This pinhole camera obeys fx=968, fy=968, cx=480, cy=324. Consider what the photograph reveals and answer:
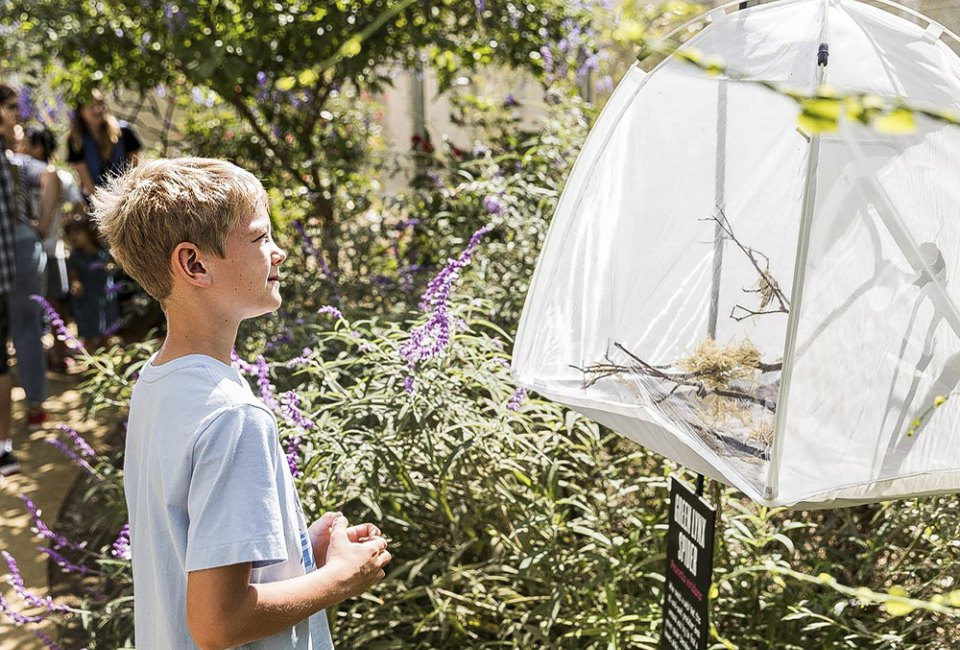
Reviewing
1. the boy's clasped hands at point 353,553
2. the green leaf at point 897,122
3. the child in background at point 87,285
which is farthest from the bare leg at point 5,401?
the green leaf at point 897,122

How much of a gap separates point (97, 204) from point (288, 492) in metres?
0.54

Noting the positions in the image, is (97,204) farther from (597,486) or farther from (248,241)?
(597,486)

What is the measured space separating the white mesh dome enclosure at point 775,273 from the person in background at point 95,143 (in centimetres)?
433

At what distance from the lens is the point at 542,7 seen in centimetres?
444

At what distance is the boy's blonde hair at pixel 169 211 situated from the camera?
1.42 meters

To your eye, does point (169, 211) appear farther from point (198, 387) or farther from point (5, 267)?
point (5, 267)

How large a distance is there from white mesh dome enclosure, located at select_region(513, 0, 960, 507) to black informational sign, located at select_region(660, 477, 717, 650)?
0.27 metres

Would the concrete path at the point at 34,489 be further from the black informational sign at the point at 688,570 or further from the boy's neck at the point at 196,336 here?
the black informational sign at the point at 688,570

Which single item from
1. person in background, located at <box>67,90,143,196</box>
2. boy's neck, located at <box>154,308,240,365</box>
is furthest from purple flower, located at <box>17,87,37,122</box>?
boy's neck, located at <box>154,308,240,365</box>

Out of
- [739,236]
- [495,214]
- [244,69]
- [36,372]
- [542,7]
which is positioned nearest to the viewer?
[739,236]

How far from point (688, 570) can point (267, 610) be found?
0.94 m

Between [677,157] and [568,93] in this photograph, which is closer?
[677,157]

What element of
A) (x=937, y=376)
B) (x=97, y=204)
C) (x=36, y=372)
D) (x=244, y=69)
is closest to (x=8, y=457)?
(x=36, y=372)

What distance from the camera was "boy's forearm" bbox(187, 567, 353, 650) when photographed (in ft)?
4.32
